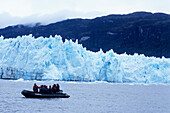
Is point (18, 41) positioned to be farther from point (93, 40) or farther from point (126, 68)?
point (93, 40)

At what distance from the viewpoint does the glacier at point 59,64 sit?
48188mm

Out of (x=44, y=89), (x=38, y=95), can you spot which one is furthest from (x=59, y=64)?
(x=38, y=95)

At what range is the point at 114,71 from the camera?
2112 inches

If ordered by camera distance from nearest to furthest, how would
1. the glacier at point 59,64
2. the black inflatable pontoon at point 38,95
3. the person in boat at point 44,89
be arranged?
the black inflatable pontoon at point 38,95, the person in boat at point 44,89, the glacier at point 59,64

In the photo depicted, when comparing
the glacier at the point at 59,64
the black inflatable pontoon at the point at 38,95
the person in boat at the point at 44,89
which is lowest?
the black inflatable pontoon at the point at 38,95

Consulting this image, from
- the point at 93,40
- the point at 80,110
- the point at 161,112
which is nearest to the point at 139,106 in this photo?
the point at 161,112

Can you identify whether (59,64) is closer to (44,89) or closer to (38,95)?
(44,89)

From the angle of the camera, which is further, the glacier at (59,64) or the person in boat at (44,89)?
the glacier at (59,64)

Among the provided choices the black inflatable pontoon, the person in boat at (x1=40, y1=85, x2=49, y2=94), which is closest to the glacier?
the black inflatable pontoon

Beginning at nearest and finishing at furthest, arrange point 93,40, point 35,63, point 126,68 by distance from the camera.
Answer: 1. point 35,63
2. point 126,68
3. point 93,40

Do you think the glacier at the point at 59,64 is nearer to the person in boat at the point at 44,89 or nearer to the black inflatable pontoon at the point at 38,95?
the black inflatable pontoon at the point at 38,95

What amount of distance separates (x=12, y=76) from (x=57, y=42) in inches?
351

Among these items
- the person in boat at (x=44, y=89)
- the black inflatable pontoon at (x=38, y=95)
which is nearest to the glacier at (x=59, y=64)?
the black inflatable pontoon at (x=38, y=95)

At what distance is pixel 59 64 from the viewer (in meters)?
49.2
